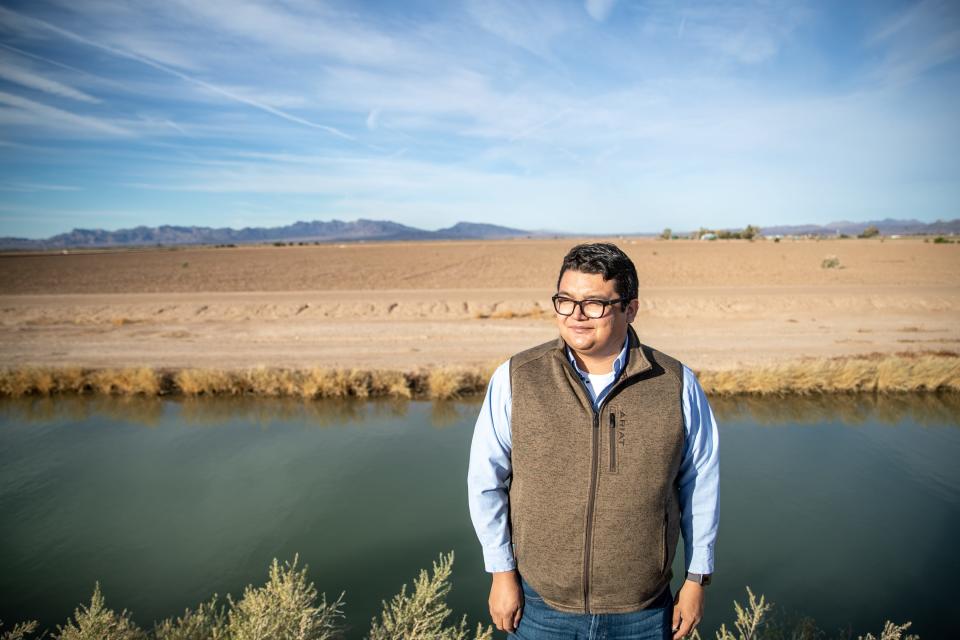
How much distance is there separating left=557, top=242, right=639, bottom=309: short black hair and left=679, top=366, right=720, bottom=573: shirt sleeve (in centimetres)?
40

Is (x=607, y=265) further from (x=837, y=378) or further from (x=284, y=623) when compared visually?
(x=837, y=378)

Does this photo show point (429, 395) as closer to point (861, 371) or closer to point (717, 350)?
point (717, 350)

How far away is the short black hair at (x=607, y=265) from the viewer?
197cm

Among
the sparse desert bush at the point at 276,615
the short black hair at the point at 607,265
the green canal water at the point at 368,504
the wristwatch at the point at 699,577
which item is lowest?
the green canal water at the point at 368,504

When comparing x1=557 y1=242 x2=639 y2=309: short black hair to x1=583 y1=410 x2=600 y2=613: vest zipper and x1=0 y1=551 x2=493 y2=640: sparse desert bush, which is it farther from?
x1=0 y1=551 x2=493 y2=640: sparse desert bush

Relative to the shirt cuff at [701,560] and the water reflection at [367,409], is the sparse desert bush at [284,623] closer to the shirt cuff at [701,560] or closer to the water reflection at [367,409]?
the shirt cuff at [701,560]

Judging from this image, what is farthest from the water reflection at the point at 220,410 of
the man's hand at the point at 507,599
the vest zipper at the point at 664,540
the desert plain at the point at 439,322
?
the vest zipper at the point at 664,540

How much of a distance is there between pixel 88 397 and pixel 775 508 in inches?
484

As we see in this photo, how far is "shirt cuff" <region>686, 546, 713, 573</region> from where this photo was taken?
6.86 feet

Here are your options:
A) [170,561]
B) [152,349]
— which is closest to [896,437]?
[170,561]

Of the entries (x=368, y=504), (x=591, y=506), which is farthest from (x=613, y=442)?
(x=368, y=504)

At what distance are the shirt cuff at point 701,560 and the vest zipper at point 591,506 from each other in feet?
1.49

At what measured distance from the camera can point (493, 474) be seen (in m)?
2.04

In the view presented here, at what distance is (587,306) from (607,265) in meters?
0.17
